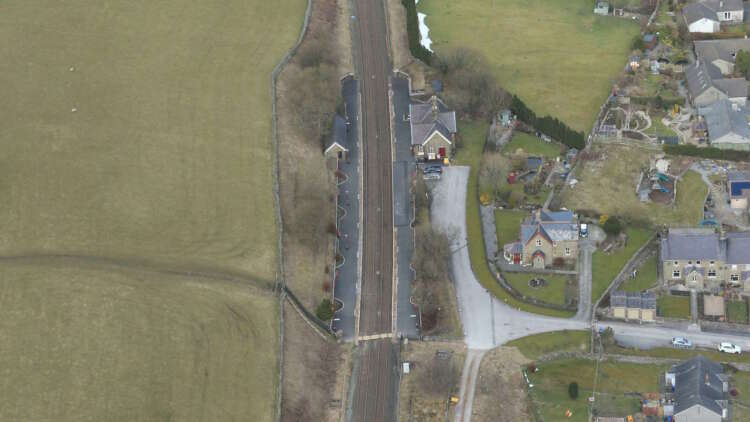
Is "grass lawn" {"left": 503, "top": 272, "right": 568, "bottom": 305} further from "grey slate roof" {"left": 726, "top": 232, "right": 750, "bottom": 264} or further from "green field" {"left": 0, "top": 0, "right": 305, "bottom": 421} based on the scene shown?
"green field" {"left": 0, "top": 0, "right": 305, "bottom": 421}

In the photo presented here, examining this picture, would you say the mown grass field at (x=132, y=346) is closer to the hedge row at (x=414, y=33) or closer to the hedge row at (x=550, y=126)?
the hedge row at (x=550, y=126)

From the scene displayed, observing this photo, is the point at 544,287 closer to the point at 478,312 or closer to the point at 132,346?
the point at 478,312

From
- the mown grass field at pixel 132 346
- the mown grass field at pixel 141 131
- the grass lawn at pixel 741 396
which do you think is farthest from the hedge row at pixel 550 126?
the mown grass field at pixel 132 346

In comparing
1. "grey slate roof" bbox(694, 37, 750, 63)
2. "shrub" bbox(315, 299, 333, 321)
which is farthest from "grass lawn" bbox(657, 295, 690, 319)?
"grey slate roof" bbox(694, 37, 750, 63)

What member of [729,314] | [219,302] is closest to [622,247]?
[729,314]

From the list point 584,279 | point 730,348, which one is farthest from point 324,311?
point 730,348
